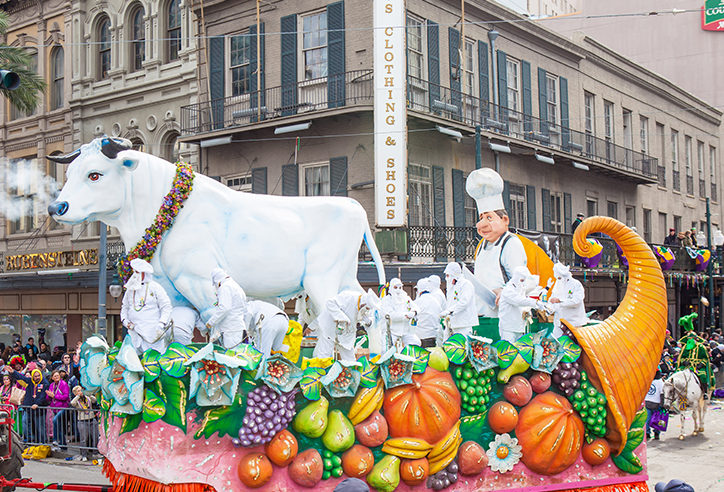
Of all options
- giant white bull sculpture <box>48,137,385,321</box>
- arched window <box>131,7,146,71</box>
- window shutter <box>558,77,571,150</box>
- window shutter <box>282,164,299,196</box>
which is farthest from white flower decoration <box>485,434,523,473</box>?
window shutter <box>558,77,571,150</box>

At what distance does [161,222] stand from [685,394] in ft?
36.2

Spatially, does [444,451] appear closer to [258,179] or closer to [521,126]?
A: [258,179]

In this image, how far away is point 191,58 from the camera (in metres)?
23.0

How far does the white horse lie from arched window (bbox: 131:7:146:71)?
18270 mm

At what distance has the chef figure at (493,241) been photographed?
24.8 ft

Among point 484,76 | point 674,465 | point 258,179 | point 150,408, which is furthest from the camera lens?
point 484,76

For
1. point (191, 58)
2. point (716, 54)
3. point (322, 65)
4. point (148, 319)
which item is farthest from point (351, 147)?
point (716, 54)

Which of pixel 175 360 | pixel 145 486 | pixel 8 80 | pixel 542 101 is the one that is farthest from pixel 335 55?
pixel 145 486

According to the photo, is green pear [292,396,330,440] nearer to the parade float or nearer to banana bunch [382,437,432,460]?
the parade float

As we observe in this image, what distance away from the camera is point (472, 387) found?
19.9ft

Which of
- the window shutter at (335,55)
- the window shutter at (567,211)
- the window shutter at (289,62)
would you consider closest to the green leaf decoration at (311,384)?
the window shutter at (335,55)

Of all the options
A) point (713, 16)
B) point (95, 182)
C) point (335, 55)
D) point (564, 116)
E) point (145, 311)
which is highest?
point (713, 16)

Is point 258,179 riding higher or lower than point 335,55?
lower

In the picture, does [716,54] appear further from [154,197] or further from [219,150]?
[154,197]
